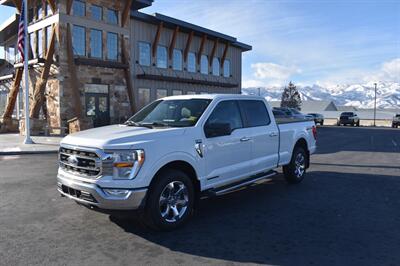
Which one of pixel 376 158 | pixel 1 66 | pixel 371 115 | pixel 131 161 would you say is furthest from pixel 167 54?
pixel 371 115

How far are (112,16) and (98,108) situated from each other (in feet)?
20.2

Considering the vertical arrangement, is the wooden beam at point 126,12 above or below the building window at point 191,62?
above

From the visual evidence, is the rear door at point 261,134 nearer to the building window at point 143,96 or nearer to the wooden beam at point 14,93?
the building window at point 143,96

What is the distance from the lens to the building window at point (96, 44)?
2352 centimetres

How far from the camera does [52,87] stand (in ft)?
74.0

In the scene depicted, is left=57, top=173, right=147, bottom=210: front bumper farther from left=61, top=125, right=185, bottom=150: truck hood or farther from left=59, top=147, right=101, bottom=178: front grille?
left=61, top=125, right=185, bottom=150: truck hood

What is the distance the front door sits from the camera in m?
23.6

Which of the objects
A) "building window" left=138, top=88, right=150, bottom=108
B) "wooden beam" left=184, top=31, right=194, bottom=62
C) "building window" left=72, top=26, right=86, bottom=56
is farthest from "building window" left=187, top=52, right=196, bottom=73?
"building window" left=72, top=26, right=86, bottom=56

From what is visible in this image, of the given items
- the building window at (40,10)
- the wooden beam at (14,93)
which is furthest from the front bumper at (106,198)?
the building window at (40,10)

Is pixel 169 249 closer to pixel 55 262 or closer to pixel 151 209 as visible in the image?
pixel 151 209

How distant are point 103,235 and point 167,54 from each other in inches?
1001

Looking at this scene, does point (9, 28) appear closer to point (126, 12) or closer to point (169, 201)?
point (126, 12)

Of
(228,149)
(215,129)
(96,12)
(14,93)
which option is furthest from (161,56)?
(215,129)

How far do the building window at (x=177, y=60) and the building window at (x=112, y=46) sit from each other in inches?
235
